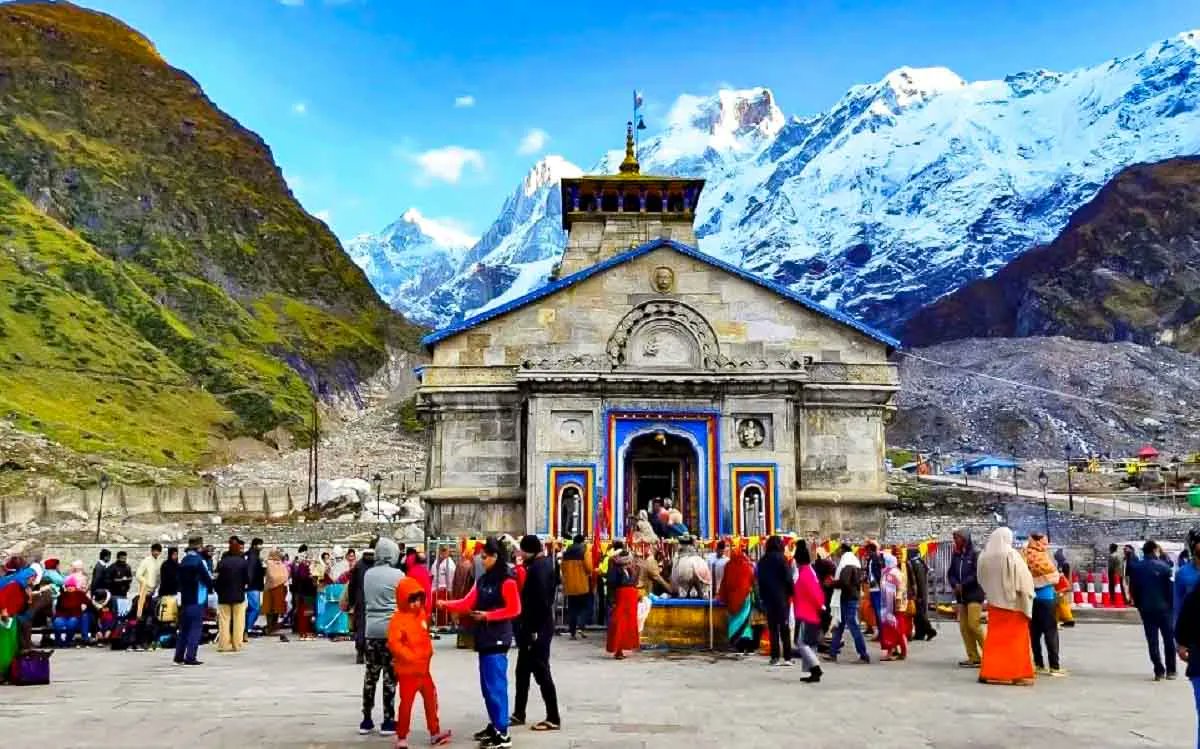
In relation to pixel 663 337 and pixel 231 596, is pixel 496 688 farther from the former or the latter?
pixel 663 337

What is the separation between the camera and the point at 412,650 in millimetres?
9008

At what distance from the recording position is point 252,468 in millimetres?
76250

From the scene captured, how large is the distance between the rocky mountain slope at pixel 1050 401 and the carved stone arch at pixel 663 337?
6125cm

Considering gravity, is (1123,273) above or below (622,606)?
above

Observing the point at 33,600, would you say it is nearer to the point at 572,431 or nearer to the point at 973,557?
the point at 973,557

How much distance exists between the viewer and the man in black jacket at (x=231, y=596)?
615 inches

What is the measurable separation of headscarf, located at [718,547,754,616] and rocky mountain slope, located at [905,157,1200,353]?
113m

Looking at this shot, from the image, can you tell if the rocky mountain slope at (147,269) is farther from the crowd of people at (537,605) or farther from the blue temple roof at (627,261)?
the crowd of people at (537,605)

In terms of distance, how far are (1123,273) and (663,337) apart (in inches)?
4996

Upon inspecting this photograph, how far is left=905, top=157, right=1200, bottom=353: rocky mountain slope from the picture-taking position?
419 feet

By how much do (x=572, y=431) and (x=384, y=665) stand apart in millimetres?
16384

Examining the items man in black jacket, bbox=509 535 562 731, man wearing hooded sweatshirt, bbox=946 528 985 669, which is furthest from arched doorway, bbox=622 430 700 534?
man in black jacket, bbox=509 535 562 731

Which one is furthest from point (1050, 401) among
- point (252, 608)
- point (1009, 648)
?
point (1009, 648)

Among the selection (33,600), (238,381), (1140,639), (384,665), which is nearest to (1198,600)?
(384,665)
